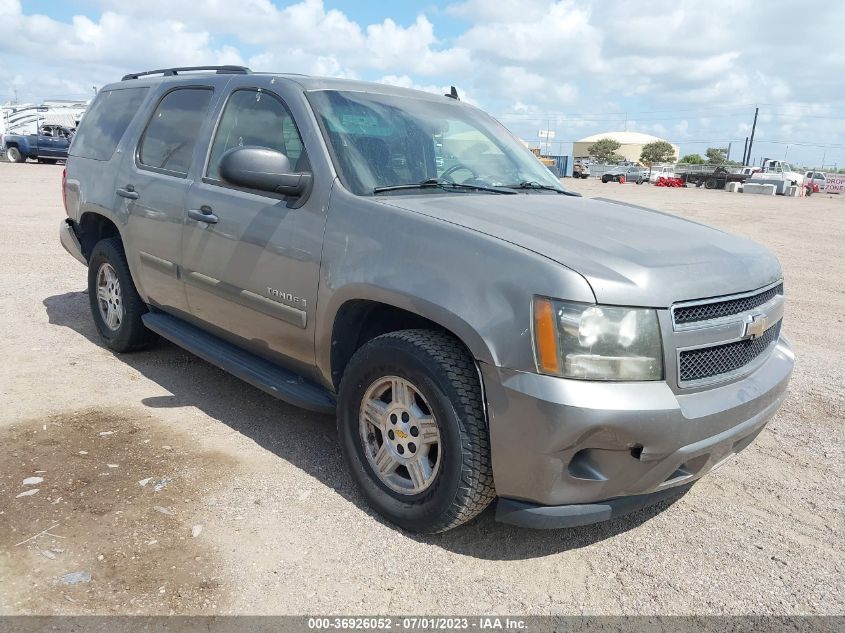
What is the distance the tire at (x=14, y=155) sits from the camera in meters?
31.7

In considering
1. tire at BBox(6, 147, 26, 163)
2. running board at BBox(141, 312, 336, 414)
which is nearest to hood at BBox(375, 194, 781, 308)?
running board at BBox(141, 312, 336, 414)

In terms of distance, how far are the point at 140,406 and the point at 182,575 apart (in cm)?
185

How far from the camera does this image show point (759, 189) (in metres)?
42.4

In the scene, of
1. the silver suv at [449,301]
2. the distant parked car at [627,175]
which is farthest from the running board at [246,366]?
the distant parked car at [627,175]

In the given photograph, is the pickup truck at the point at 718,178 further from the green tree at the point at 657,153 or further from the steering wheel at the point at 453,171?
the green tree at the point at 657,153

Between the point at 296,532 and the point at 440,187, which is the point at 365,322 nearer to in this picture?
the point at 440,187

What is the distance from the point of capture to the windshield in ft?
10.9

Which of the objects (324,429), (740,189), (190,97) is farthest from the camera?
(740,189)

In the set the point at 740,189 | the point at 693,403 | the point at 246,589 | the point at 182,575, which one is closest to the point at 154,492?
the point at 182,575

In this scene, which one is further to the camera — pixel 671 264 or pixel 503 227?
pixel 503 227

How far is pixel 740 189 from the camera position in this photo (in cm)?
4409

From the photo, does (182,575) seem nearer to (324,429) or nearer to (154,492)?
(154,492)

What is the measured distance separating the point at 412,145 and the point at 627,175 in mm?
55940

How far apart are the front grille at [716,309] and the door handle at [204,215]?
2477mm
